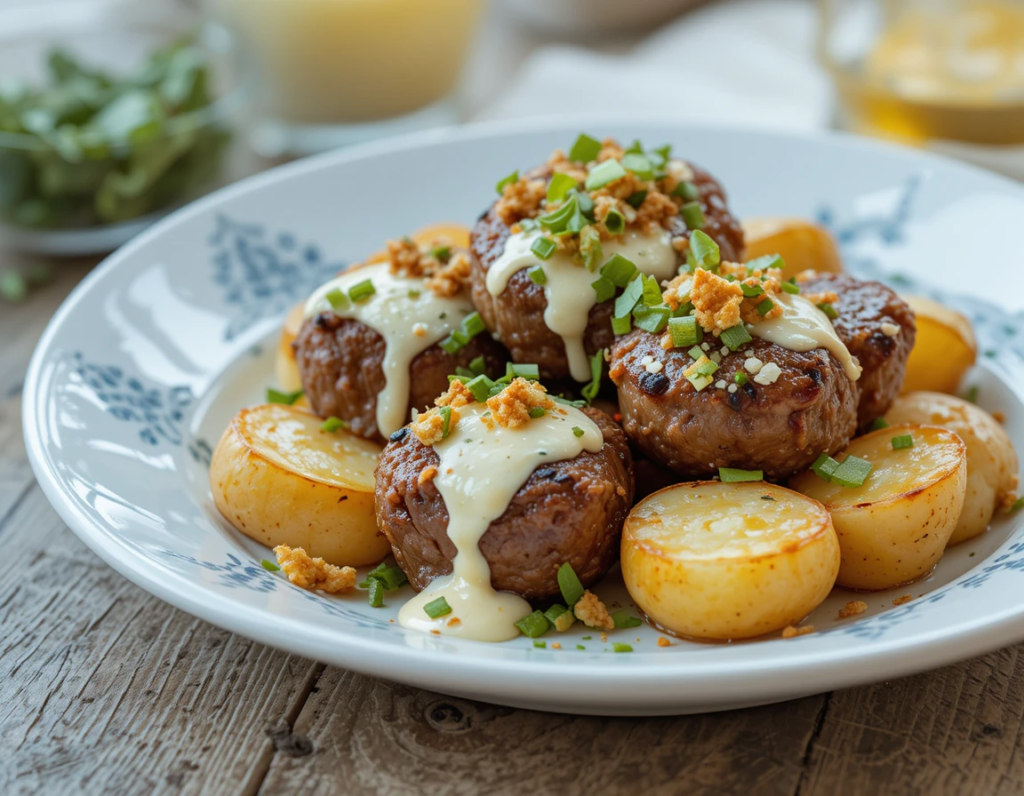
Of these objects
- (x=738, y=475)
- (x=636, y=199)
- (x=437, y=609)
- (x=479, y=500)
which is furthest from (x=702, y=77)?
(x=437, y=609)

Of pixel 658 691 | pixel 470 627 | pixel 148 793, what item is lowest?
pixel 148 793

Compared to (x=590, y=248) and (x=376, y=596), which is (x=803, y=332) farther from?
(x=376, y=596)

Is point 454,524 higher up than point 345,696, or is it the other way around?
point 454,524

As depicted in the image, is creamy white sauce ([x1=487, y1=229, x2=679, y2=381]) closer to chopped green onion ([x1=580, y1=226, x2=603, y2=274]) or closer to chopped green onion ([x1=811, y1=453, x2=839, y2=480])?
chopped green onion ([x1=580, y1=226, x2=603, y2=274])

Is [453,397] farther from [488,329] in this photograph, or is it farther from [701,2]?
[701,2]

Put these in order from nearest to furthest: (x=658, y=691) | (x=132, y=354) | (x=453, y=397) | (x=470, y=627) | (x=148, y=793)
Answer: (x=658, y=691) → (x=148, y=793) → (x=470, y=627) → (x=453, y=397) → (x=132, y=354)

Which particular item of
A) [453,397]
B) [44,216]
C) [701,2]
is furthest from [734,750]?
[701,2]
